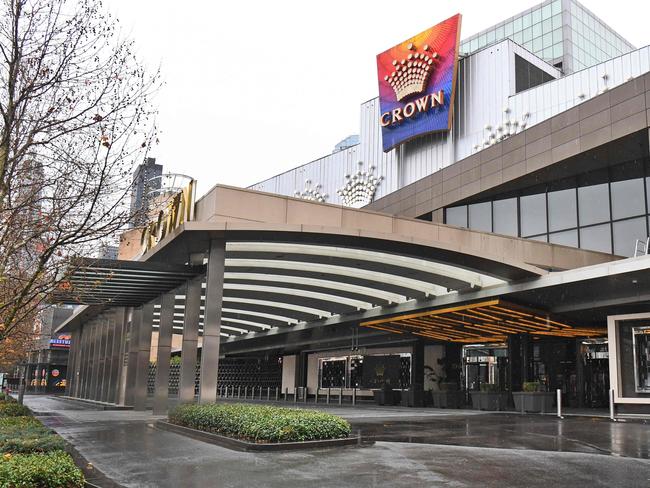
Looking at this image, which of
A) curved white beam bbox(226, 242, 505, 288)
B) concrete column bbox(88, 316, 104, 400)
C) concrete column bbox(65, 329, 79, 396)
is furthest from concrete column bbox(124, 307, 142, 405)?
concrete column bbox(65, 329, 79, 396)

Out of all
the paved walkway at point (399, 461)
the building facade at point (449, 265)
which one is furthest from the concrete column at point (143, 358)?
the paved walkway at point (399, 461)

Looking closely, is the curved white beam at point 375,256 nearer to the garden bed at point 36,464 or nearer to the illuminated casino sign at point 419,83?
the garden bed at point 36,464

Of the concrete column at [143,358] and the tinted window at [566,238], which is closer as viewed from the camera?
the tinted window at [566,238]

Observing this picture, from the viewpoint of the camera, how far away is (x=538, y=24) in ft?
278

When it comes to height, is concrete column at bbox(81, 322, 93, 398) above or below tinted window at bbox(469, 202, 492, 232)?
below

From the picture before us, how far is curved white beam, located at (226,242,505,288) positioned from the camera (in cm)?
2009

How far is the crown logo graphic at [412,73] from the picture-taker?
124ft

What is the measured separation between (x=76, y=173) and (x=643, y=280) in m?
17.6

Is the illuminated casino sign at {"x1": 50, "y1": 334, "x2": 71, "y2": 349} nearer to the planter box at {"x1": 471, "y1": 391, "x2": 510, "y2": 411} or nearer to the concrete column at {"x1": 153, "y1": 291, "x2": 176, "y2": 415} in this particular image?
the concrete column at {"x1": 153, "y1": 291, "x2": 176, "y2": 415}

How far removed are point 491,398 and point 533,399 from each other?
255cm

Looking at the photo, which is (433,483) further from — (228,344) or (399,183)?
(228,344)

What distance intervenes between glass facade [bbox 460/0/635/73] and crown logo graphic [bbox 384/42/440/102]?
155 ft

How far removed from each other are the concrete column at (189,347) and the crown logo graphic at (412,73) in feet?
74.1

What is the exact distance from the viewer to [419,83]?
38.2 m
